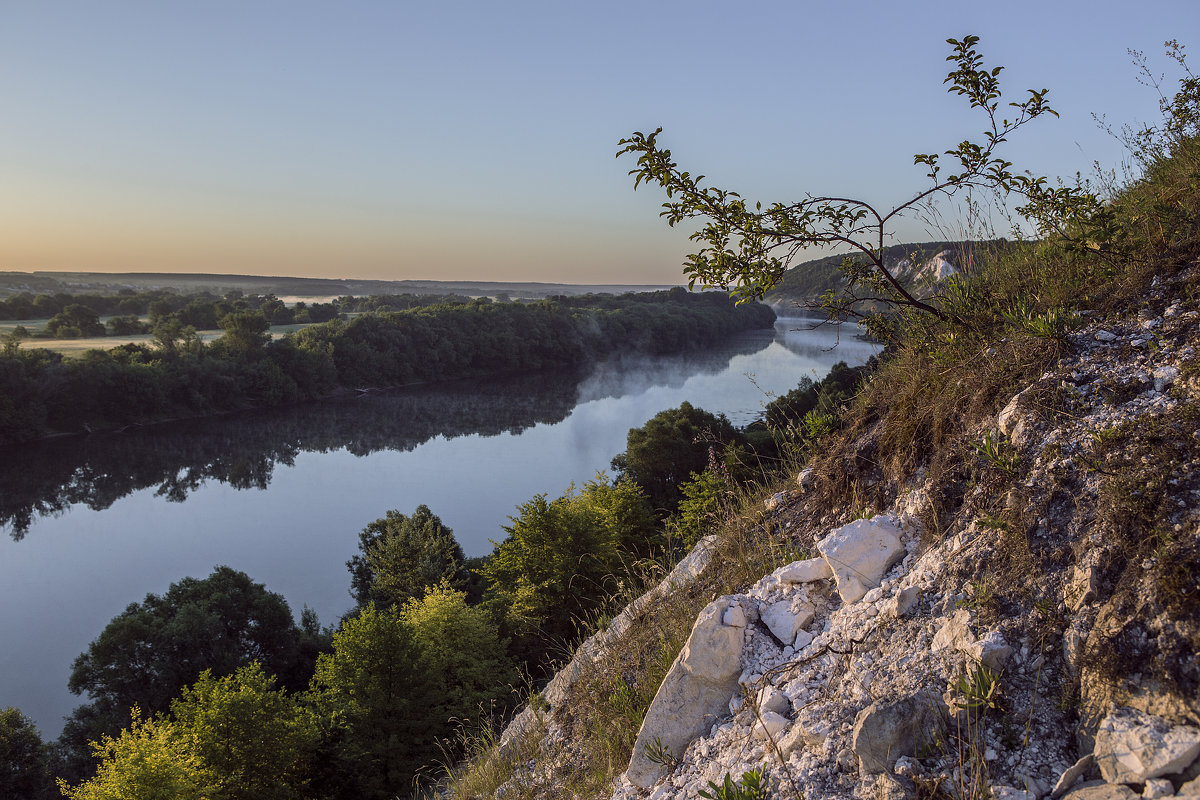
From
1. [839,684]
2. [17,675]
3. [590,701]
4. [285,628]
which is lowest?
[17,675]

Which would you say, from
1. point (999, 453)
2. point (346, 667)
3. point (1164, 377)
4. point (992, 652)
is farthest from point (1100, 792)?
point (346, 667)

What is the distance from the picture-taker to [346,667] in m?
17.3

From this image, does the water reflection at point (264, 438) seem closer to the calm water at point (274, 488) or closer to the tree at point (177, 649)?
the calm water at point (274, 488)

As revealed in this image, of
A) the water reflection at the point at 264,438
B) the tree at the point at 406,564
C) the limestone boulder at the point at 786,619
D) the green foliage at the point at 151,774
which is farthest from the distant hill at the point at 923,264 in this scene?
the water reflection at the point at 264,438

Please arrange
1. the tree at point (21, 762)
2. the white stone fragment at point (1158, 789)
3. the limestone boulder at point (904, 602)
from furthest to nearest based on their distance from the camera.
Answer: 1. the tree at point (21, 762)
2. the limestone boulder at point (904, 602)
3. the white stone fragment at point (1158, 789)

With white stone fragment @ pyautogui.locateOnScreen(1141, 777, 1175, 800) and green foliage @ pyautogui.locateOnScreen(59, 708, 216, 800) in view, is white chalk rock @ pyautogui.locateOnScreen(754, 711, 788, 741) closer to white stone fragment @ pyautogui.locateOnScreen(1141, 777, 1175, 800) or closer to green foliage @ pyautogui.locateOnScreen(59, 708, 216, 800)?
white stone fragment @ pyautogui.locateOnScreen(1141, 777, 1175, 800)

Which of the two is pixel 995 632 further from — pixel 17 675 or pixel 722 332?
pixel 722 332

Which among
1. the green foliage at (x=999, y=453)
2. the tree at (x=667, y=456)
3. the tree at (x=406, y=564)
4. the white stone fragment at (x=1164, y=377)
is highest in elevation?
the white stone fragment at (x=1164, y=377)

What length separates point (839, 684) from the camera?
3.43 metres

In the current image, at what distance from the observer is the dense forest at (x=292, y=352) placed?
190 feet

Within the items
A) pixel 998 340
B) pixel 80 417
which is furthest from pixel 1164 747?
pixel 80 417

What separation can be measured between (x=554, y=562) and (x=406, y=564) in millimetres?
9150

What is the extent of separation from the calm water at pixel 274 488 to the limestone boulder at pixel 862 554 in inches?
989

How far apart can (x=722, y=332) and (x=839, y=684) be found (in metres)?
124
